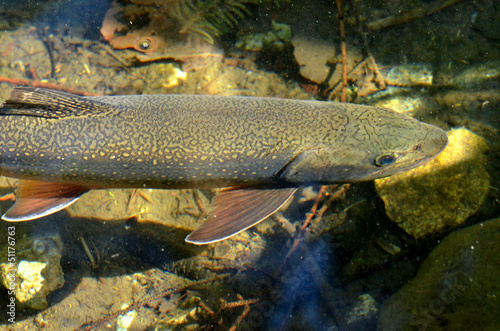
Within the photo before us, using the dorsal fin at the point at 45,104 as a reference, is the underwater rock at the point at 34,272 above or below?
below

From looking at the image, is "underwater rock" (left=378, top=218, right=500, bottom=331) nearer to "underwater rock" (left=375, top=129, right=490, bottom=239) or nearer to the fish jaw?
"underwater rock" (left=375, top=129, right=490, bottom=239)

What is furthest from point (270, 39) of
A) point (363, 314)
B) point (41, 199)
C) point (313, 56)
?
point (363, 314)

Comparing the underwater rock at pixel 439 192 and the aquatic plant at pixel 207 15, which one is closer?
the underwater rock at pixel 439 192

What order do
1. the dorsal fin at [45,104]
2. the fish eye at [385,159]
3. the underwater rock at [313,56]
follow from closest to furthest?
the dorsal fin at [45,104] → the fish eye at [385,159] → the underwater rock at [313,56]

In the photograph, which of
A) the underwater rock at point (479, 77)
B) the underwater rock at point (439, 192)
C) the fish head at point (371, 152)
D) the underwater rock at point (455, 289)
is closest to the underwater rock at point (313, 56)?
the underwater rock at point (479, 77)

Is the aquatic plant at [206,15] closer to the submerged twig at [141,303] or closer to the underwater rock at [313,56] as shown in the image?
the underwater rock at [313,56]

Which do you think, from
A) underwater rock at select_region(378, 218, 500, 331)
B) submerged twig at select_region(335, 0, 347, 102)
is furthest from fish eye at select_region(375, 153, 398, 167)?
submerged twig at select_region(335, 0, 347, 102)

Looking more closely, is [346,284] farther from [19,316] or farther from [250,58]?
[19,316]
